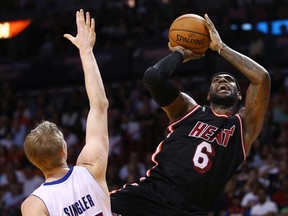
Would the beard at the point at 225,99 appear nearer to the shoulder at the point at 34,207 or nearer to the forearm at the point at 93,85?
the forearm at the point at 93,85

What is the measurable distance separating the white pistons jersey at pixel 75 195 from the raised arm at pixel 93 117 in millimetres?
62

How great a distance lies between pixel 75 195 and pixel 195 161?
1690 mm

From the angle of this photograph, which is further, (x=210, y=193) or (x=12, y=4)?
(x=12, y=4)

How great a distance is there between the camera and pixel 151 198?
18.2 ft

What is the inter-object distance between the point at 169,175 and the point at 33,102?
1248 centimetres

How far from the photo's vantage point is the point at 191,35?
5.84 m

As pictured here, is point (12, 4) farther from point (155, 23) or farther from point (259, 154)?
point (259, 154)

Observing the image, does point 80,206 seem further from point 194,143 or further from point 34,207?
point 194,143

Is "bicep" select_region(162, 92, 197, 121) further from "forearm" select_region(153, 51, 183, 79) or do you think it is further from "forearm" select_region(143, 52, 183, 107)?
"forearm" select_region(153, 51, 183, 79)

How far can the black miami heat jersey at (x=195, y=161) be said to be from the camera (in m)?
5.47

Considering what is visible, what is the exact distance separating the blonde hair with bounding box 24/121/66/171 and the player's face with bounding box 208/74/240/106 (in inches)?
84.8

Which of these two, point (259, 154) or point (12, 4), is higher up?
point (12, 4)

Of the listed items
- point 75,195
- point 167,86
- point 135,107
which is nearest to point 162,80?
point 167,86

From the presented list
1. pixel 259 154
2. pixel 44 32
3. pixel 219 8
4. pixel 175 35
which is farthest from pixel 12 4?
pixel 175 35
